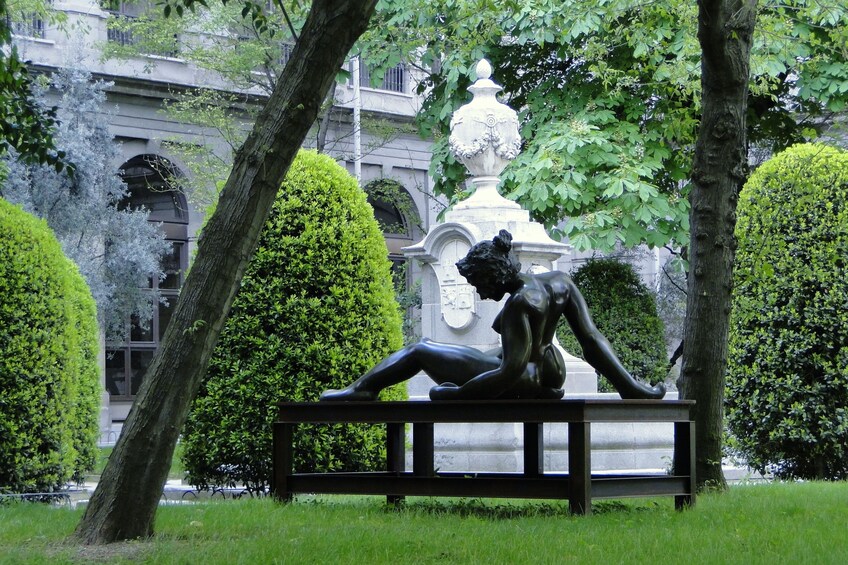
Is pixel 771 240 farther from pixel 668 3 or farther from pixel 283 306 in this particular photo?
pixel 283 306

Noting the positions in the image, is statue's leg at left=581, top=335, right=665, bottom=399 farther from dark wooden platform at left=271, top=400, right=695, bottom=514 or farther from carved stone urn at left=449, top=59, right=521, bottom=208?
carved stone urn at left=449, top=59, right=521, bottom=208

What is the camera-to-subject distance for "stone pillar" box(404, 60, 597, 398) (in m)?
14.4

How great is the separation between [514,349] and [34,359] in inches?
203

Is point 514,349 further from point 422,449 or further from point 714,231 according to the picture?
point 714,231

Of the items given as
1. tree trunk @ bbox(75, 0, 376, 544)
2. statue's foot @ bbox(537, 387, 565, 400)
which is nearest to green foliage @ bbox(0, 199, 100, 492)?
tree trunk @ bbox(75, 0, 376, 544)

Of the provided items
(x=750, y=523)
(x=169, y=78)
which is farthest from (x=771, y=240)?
(x=169, y=78)

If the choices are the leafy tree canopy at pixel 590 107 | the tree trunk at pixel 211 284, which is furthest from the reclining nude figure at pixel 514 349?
the leafy tree canopy at pixel 590 107

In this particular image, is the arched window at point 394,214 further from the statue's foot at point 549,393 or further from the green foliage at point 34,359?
the statue's foot at point 549,393

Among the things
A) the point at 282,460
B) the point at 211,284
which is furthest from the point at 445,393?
the point at 211,284

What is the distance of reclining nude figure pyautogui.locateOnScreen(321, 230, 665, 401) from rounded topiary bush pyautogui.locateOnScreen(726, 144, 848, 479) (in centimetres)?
492

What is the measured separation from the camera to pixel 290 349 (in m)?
11.2

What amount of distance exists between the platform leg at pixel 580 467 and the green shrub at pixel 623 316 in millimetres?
11671

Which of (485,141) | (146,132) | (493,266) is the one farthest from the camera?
(146,132)

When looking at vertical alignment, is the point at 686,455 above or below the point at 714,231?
below
